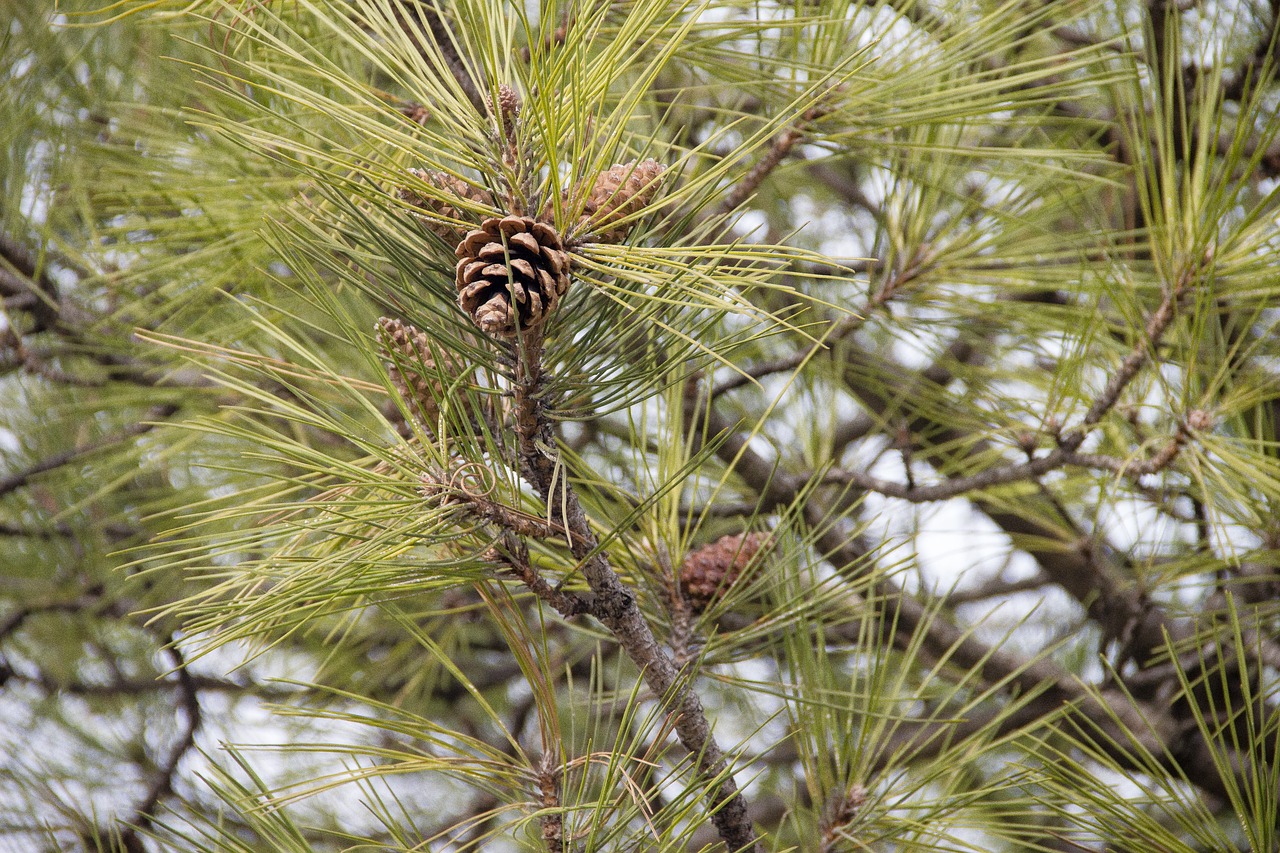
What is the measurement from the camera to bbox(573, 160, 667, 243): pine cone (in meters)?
0.45

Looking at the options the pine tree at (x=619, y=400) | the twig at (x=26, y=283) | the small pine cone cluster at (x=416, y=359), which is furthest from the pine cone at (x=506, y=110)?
the twig at (x=26, y=283)

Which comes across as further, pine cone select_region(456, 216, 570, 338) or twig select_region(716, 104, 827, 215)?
twig select_region(716, 104, 827, 215)

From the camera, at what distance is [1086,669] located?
1554mm

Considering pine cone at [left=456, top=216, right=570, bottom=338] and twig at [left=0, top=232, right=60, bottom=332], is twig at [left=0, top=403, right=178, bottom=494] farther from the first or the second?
pine cone at [left=456, top=216, right=570, bottom=338]

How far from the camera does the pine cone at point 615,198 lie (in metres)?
0.45

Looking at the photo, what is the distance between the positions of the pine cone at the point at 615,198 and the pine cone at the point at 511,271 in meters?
0.02

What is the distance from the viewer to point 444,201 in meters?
0.44

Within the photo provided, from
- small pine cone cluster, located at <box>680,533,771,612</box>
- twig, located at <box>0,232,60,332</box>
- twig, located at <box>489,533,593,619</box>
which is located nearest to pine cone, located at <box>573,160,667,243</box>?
twig, located at <box>489,533,593,619</box>

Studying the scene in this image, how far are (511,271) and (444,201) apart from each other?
0.06 m

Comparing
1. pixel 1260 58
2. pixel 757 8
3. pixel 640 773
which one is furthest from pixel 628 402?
pixel 1260 58

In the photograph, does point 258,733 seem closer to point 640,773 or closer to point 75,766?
point 75,766

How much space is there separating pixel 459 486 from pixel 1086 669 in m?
1.38

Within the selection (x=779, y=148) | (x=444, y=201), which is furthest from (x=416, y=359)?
(x=779, y=148)

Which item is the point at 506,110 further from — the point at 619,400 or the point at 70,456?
the point at 70,456
